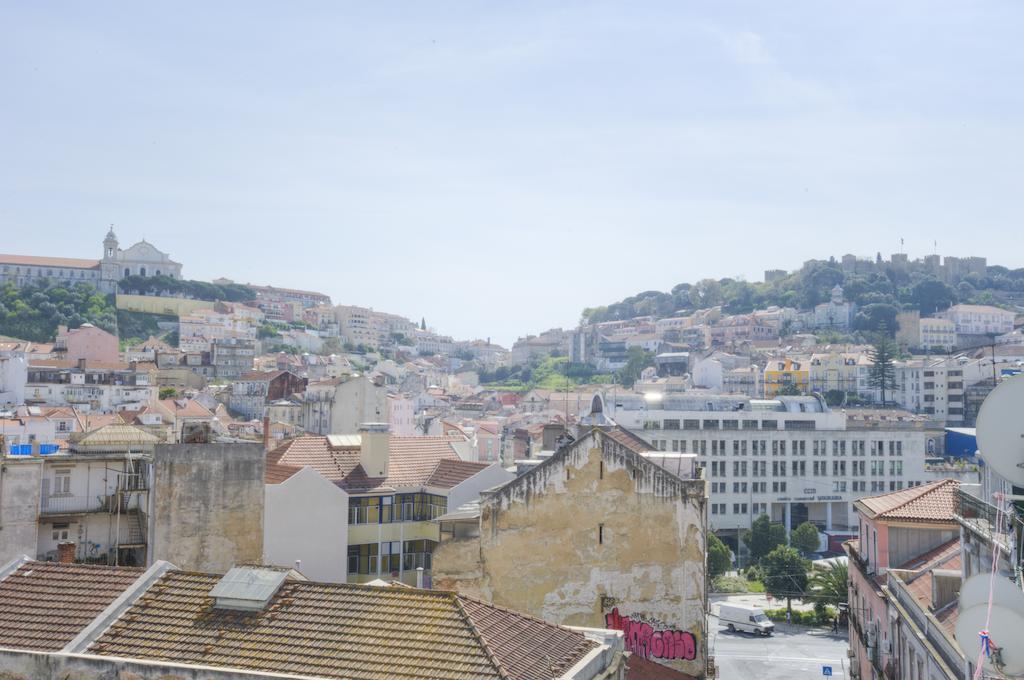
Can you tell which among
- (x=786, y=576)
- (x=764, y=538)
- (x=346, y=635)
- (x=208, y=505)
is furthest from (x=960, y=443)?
(x=346, y=635)

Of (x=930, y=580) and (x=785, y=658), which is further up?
(x=930, y=580)

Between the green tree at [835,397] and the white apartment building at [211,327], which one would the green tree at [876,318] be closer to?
the green tree at [835,397]

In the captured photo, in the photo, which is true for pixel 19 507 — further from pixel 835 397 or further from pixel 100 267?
pixel 100 267

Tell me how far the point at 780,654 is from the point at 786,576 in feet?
33.7

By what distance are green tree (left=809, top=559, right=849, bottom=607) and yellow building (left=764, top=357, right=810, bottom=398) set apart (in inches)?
3311

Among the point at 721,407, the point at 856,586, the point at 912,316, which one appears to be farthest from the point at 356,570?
the point at 912,316

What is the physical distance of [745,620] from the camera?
45688 millimetres

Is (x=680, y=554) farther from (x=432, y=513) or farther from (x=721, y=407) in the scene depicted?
(x=721, y=407)

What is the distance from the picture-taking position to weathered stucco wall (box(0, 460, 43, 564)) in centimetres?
2106

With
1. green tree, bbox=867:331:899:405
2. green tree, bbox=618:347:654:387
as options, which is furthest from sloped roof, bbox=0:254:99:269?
green tree, bbox=867:331:899:405

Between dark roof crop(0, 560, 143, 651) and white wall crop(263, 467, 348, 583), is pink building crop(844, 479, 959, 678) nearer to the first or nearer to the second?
white wall crop(263, 467, 348, 583)

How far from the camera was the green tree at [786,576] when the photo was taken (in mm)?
50562

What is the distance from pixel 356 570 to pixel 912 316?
542 ft

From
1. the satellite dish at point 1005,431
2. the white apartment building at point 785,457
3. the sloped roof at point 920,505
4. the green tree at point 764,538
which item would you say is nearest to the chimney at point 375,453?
the sloped roof at point 920,505
